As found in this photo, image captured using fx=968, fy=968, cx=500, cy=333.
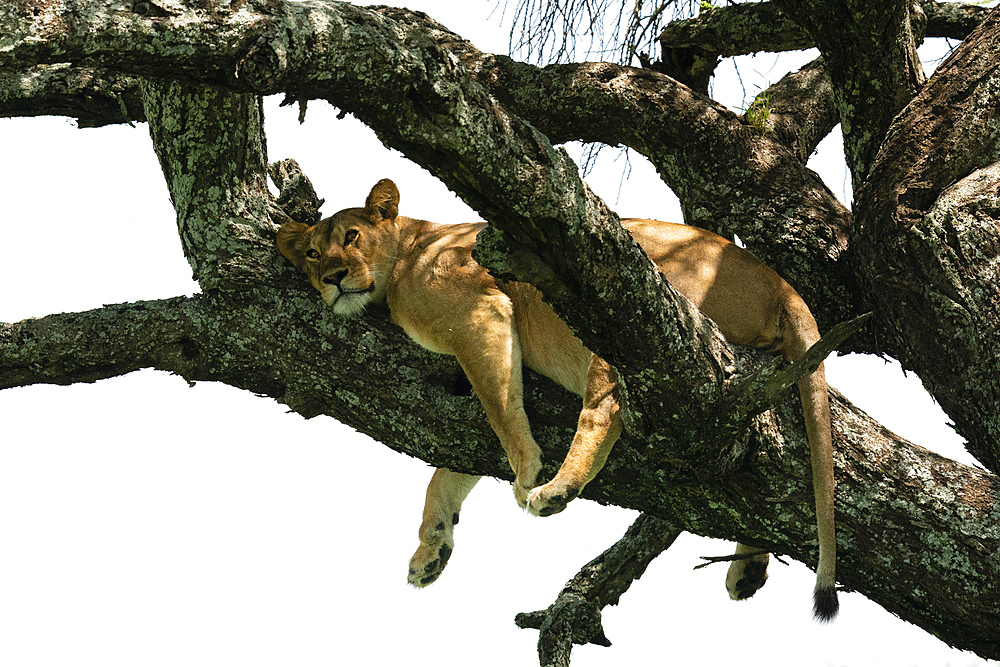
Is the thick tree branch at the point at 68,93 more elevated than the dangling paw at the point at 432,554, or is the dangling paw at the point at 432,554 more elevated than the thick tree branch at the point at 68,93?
the thick tree branch at the point at 68,93

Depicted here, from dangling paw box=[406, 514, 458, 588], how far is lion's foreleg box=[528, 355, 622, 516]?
3.58 ft

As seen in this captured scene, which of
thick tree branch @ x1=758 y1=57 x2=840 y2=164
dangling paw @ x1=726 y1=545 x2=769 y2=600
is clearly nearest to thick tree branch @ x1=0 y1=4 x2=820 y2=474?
dangling paw @ x1=726 y1=545 x2=769 y2=600

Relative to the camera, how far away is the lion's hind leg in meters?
4.49

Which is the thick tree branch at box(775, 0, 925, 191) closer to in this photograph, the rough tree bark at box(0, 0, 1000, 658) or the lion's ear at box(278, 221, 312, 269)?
the rough tree bark at box(0, 0, 1000, 658)

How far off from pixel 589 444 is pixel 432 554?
1.36 metres

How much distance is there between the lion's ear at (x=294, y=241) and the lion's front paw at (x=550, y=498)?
4.91 feet

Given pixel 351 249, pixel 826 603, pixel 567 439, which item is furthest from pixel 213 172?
pixel 826 603

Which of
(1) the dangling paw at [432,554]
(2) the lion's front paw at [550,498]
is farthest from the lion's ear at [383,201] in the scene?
(2) the lion's front paw at [550,498]

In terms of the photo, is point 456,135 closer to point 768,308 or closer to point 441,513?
point 768,308

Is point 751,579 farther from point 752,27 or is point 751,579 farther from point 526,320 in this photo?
point 752,27

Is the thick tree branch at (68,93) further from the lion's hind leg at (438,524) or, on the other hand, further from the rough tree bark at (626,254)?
the lion's hind leg at (438,524)

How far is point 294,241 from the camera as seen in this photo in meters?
4.26

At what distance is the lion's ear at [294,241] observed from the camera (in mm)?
4215

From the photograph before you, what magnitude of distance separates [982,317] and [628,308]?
154cm
